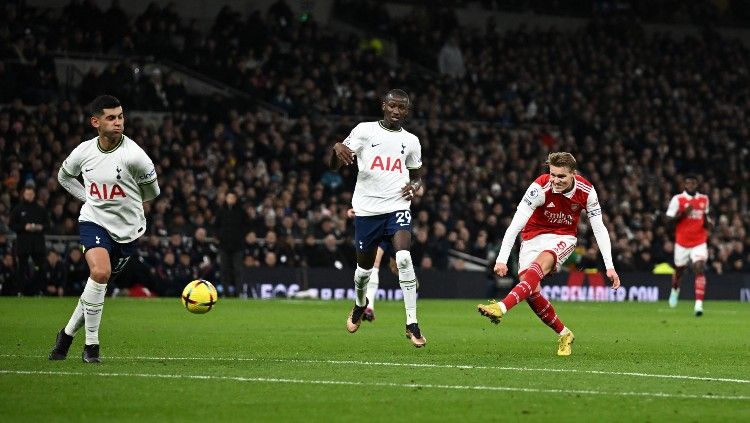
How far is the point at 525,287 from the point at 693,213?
14622 millimetres

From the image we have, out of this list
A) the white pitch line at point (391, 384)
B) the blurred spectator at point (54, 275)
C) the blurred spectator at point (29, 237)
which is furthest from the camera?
the blurred spectator at point (54, 275)

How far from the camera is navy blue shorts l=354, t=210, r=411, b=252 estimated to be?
15344mm

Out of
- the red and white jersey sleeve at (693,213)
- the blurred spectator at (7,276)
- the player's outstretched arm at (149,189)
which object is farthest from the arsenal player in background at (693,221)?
the player's outstretched arm at (149,189)

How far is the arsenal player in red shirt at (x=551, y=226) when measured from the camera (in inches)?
529

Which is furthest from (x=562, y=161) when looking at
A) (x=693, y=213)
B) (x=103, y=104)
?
(x=693, y=213)

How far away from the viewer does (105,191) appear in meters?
12.2

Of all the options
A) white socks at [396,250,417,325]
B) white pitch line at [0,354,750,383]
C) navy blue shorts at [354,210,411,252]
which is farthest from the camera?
navy blue shorts at [354,210,411,252]

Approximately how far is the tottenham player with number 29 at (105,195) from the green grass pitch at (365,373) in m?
0.52

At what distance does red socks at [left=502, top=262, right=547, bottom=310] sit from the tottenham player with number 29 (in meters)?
3.56

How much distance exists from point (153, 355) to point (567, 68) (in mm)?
33041

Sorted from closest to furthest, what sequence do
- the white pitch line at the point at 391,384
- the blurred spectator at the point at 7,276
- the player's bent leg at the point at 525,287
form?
the white pitch line at the point at 391,384
the player's bent leg at the point at 525,287
the blurred spectator at the point at 7,276

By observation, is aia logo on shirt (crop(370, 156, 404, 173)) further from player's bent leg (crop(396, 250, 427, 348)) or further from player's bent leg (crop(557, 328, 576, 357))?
player's bent leg (crop(557, 328, 576, 357))

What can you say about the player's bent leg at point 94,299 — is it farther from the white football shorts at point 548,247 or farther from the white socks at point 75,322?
the white football shorts at point 548,247

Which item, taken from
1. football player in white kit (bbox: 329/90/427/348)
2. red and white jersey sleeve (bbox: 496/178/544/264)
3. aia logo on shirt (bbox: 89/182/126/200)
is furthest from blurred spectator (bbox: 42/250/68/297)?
red and white jersey sleeve (bbox: 496/178/544/264)
